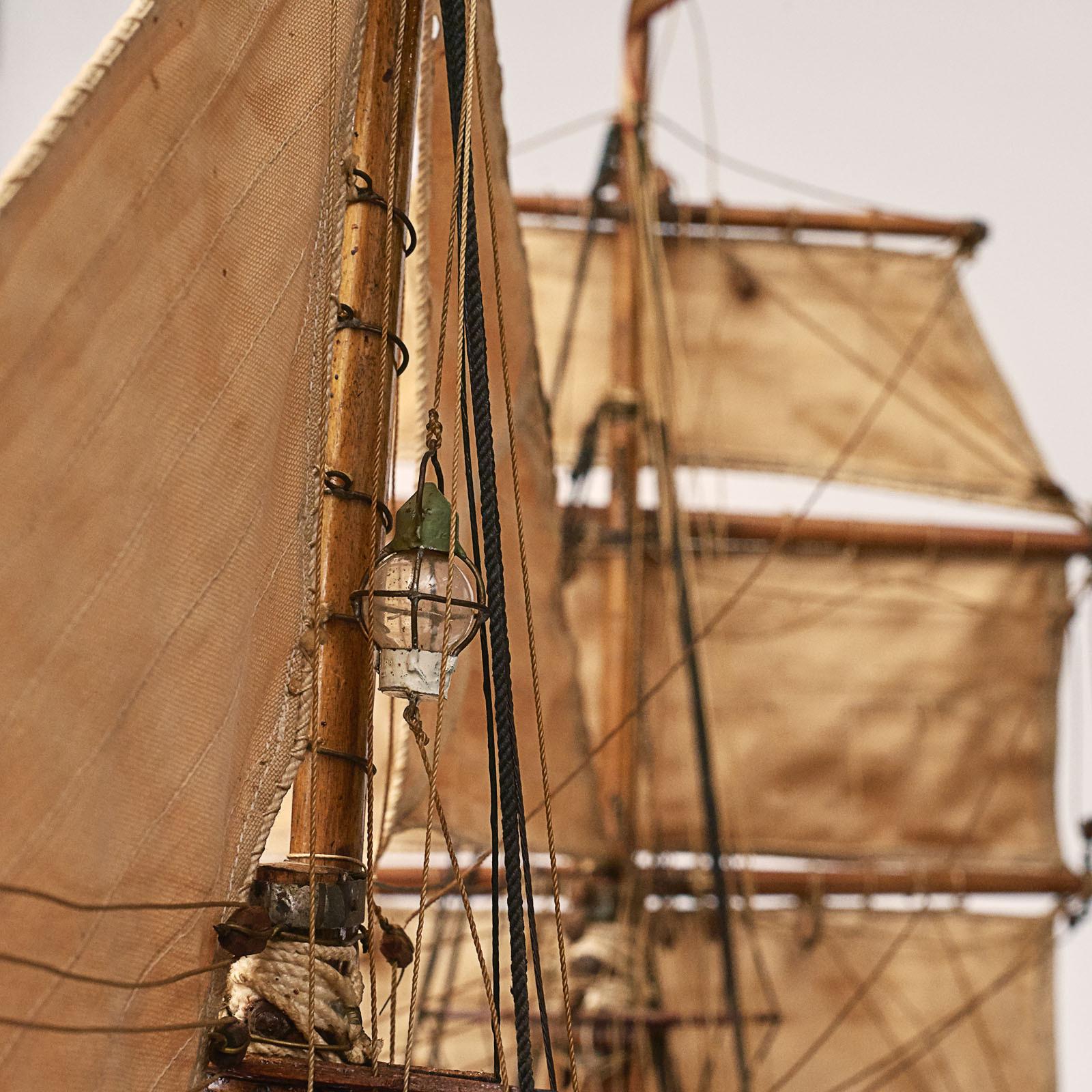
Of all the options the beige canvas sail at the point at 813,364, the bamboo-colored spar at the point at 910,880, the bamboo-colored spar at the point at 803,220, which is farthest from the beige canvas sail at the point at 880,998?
the bamboo-colored spar at the point at 803,220

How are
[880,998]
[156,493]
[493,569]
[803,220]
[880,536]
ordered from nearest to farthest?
[156,493] < [493,569] < [880,998] < [880,536] < [803,220]

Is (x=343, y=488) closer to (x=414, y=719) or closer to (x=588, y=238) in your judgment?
(x=414, y=719)

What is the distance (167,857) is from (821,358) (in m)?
6.14

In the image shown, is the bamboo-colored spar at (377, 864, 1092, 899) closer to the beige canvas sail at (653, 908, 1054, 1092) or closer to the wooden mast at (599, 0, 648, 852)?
the beige canvas sail at (653, 908, 1054, 1092)

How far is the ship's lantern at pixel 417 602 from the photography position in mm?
1293

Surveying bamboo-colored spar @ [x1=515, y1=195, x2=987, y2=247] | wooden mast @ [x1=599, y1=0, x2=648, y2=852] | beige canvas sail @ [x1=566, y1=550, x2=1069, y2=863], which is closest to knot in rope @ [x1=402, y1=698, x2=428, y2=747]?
wooden mast @ [x1=599, y1=0, x2=648, y2=852]

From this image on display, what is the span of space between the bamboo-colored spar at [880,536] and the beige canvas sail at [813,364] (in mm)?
199

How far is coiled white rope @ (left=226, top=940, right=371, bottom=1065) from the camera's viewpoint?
1.24 metres

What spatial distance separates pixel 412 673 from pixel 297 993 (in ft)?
0.89

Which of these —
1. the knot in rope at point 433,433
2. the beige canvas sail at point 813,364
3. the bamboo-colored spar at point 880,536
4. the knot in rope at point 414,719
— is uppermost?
the beige canvas sail at point 813,364

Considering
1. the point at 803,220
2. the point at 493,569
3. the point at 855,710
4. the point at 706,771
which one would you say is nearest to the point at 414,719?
the point at 493,569

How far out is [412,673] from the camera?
1300mm

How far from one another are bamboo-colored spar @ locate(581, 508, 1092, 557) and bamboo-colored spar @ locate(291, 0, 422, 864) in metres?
4.79

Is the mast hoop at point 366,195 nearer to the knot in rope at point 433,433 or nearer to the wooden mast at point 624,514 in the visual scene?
the knot in rope at point 433,433
